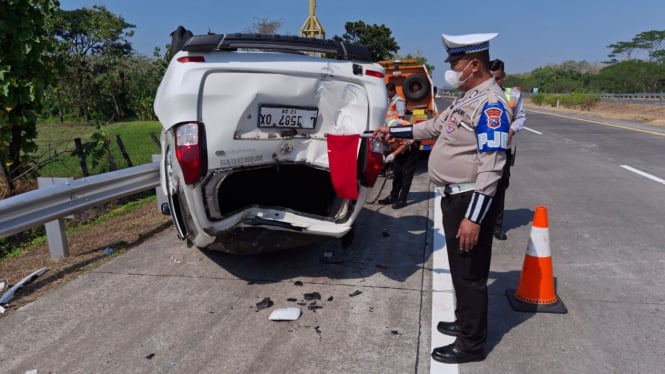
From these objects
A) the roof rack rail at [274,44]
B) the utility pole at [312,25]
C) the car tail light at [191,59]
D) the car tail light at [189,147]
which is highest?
the utility pole at [312,25]

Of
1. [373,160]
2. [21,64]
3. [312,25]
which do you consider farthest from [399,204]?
[312,25]

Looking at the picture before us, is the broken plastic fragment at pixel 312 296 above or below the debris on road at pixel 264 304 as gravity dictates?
below

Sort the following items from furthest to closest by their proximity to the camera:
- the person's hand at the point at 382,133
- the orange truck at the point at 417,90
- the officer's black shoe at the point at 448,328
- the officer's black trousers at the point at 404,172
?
the orange truck at the point at 417,90 → the officer's black trousers at the point at 404,172 → the person's hand at the point at 382,133 → the officer's black shoe at the point at 448,328

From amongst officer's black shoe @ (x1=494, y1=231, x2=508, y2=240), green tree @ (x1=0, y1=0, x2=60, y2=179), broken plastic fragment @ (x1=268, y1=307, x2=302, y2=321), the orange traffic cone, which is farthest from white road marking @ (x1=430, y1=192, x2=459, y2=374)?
green tree @ (x1=0, y1=0, x2=60, y2=179)

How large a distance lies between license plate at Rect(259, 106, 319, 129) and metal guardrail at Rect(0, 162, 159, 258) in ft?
7.47

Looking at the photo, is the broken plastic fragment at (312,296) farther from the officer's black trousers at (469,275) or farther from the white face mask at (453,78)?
the white face mask at (453,78)

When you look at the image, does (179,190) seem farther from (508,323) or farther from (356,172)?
(508,323)

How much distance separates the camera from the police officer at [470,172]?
2.87 m

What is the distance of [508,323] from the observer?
3701 millimetres

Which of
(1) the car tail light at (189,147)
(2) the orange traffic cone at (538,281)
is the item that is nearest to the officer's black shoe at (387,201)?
(2) the orange traffic cone at (538,281)

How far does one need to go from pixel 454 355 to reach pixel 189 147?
2366 mm

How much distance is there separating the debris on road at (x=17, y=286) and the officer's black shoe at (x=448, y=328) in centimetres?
355

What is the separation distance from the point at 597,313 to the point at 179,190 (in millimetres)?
3427

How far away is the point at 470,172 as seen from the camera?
10.1ft
